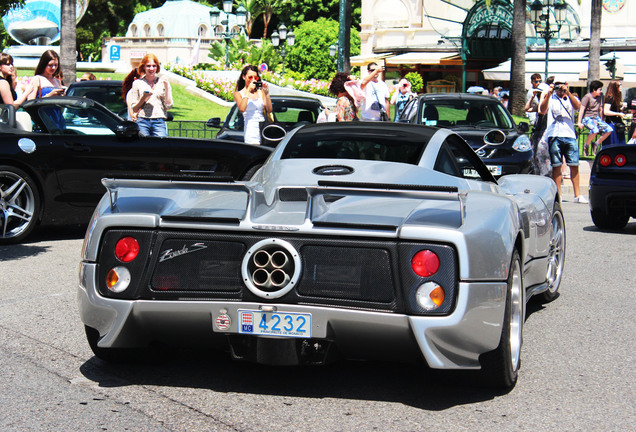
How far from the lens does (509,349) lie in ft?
15.1

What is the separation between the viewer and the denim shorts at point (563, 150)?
14.2 metres

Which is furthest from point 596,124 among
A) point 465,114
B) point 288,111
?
point 288,111

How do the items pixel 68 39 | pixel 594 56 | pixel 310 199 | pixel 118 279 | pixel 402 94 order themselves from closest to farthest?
pixel 310 199 → pixel 118 279 → pixel 402 94 → pixel 68 39 → pixel 594 56

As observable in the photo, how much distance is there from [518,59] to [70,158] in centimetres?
2299

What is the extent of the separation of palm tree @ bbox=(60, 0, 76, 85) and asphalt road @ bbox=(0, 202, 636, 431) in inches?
983

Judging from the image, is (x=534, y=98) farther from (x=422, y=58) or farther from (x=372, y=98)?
(x=422, y=58)

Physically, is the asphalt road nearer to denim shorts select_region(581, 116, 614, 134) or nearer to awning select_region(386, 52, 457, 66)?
denim shorts select_region(581, 116, 614, 134)

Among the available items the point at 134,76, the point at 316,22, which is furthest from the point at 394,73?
the point at 134,76

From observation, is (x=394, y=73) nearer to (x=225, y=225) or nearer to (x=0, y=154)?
(x=0, y=154)

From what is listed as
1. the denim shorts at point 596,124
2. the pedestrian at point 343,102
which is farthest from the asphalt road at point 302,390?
the denim shorts at point 596,124

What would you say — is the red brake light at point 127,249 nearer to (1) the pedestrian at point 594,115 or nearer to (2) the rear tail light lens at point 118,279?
(2) the rear tail light lens at point 118,279

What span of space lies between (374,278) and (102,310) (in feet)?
4.18

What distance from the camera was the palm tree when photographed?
2994 centimetres

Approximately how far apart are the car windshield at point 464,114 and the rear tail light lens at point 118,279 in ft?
33.6
